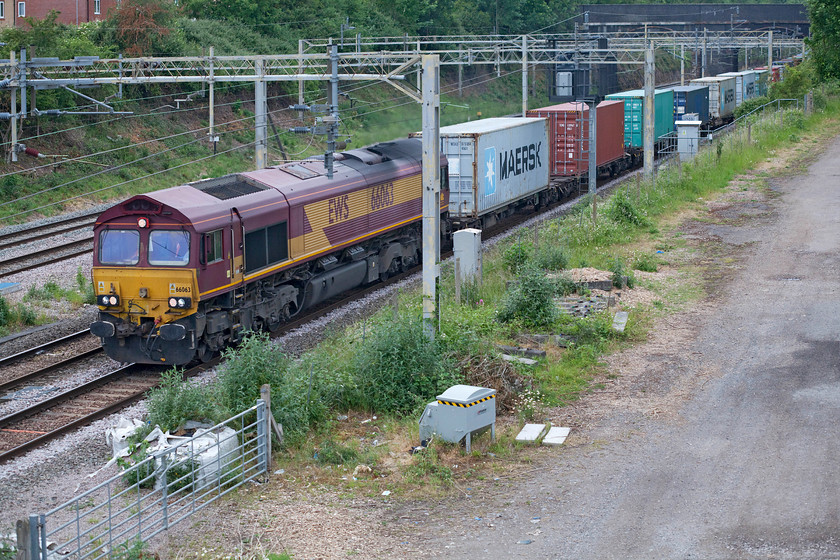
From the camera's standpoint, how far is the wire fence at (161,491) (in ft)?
34.1

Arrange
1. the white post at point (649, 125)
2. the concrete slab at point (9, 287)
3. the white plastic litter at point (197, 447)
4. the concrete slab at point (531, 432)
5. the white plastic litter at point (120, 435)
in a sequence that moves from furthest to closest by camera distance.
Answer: the white post at point (649, 125) < the concrete slab at point (9, 287) < the concrete slab at point (531, 432) < the white plastic litter at point (120, 435) < the white plastic litter at point (197, 447)

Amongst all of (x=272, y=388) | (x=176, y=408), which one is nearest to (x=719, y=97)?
Result: (x=272, y=388)

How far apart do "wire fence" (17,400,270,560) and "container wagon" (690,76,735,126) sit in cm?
4706

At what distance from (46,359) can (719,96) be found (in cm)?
4506

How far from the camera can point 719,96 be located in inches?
2174

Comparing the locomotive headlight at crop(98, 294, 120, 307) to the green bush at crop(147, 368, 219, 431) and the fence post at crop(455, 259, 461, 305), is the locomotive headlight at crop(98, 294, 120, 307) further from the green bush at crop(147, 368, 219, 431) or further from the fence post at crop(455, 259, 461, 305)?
the fence post at crop(455, 259, 461, 305)

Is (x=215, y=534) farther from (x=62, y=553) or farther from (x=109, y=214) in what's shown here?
(x=109, y=214)

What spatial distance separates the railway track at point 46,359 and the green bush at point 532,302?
26.5 feet

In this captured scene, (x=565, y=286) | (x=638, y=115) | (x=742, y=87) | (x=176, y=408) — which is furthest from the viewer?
(x=742, y=87)

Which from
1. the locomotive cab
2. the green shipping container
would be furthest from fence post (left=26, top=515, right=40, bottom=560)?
the green shipping container

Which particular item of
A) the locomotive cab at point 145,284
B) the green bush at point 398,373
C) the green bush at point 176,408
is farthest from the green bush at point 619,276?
the green bush at point 176,408

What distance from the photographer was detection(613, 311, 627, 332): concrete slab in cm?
1825

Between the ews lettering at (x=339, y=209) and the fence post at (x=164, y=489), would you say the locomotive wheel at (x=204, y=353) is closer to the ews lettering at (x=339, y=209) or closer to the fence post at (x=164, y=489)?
the ews lettering at (x=339, y=209)

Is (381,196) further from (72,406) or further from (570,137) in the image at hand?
(570,137)
